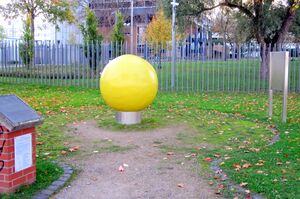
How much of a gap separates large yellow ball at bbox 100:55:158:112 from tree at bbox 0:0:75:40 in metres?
20.8

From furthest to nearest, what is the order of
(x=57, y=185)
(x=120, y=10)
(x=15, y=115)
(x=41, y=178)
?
(x=120, y=10)
(x=41, y=178)
(x=57, y=185)
(x=15, y=115)

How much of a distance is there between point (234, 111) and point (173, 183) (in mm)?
7127

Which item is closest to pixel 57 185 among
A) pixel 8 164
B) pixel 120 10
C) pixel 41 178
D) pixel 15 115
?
pixel 41 178

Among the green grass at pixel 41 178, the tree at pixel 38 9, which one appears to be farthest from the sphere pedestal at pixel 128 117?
the tree at pixel 38 9

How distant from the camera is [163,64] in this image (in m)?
20.7

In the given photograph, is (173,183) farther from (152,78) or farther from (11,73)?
(11,73)

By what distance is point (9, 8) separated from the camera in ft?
99.1

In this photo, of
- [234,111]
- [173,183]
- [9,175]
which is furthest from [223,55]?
[9,175]

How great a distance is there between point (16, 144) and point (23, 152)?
0.17 m

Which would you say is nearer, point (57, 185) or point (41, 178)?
point (57, 185)

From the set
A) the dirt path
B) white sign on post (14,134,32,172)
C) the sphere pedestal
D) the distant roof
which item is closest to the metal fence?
the sphere pedestal

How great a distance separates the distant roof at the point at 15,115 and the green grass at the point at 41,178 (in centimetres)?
85

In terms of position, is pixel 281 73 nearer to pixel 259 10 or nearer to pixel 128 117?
pixel 128 117

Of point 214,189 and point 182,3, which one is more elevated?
point 182,3
